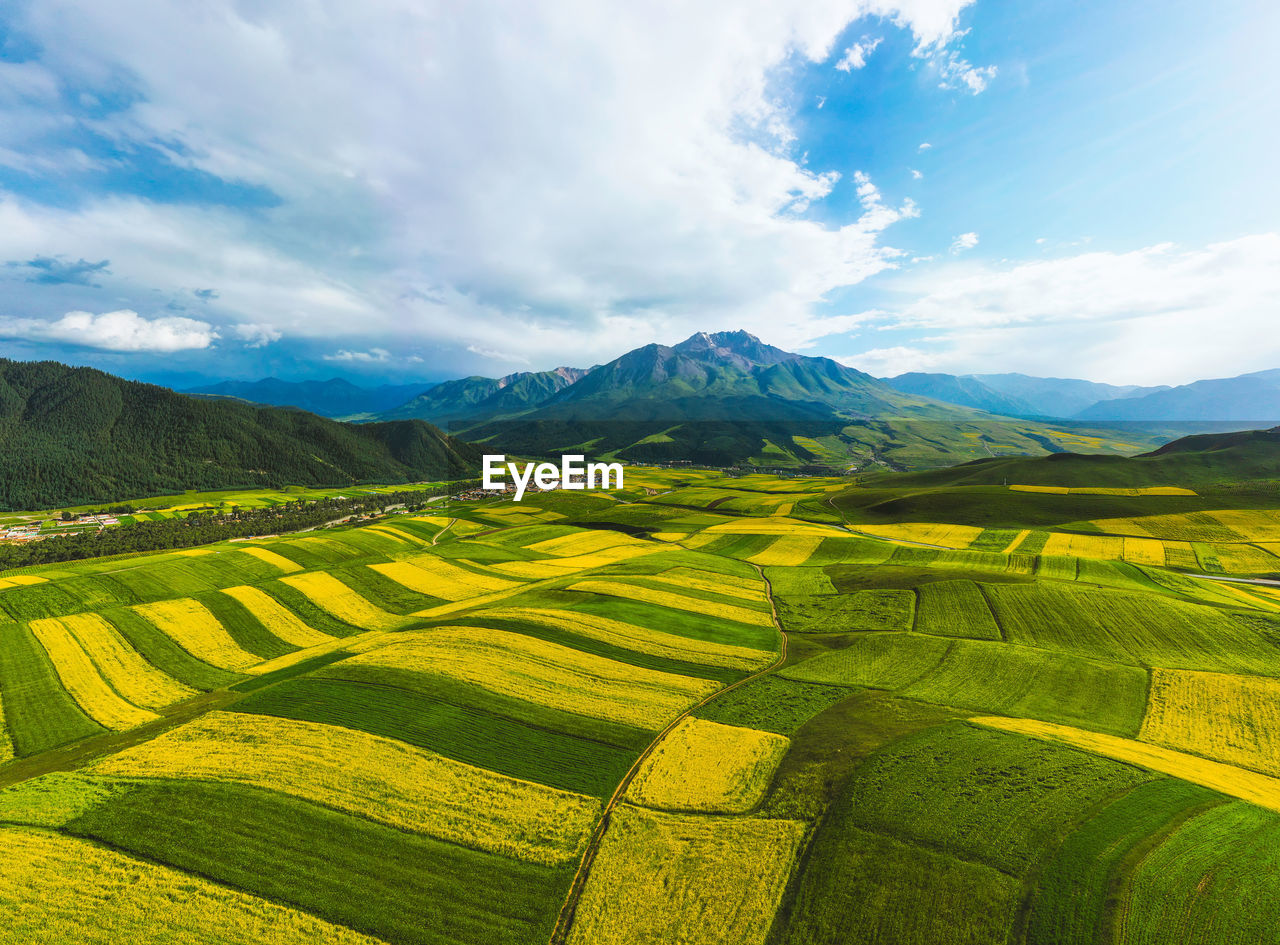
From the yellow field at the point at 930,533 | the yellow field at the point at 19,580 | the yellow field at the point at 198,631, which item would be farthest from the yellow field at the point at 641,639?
the yellow field at the point at 930,533

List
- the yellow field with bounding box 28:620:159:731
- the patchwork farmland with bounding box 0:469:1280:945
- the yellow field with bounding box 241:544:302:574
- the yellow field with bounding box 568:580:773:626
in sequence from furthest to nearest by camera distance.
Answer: the yellow field with bounding box 241:544:302:574
the yellow field with bounding box 568:580:773:626
the yellow field with bounding box 28:620:159:731
the patchwork farmland with bounding box 0:469:1280:945

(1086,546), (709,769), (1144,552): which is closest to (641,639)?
(709,769)

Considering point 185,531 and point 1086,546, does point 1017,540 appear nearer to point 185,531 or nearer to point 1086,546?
point 1086,546

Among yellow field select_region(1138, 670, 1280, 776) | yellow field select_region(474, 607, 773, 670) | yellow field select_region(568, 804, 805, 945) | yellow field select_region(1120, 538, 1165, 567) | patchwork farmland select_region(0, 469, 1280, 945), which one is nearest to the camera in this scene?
yellow field select_region(568, 804, 805, 945)

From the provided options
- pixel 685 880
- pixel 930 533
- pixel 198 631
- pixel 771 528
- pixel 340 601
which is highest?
pixel 771 528

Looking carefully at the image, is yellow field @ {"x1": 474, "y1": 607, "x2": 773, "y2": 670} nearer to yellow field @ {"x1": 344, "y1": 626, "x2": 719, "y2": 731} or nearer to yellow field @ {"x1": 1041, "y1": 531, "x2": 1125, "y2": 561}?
yellow field @ {"x1": 344, "y1": 626, "x2": 719, "y2": 731}

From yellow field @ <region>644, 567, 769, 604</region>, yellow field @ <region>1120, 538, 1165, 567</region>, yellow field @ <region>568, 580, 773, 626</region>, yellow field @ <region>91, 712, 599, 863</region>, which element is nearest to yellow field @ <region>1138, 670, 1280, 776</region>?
yellow field @ <region>568, 580, 773, 626</region>

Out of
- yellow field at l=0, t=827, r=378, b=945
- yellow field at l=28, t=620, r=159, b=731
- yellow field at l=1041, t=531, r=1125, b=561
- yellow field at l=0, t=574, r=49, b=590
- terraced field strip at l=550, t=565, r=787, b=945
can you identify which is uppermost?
yellow field at l=0, t=574, r=49, b=590

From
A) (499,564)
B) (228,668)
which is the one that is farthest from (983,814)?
(499,564)
